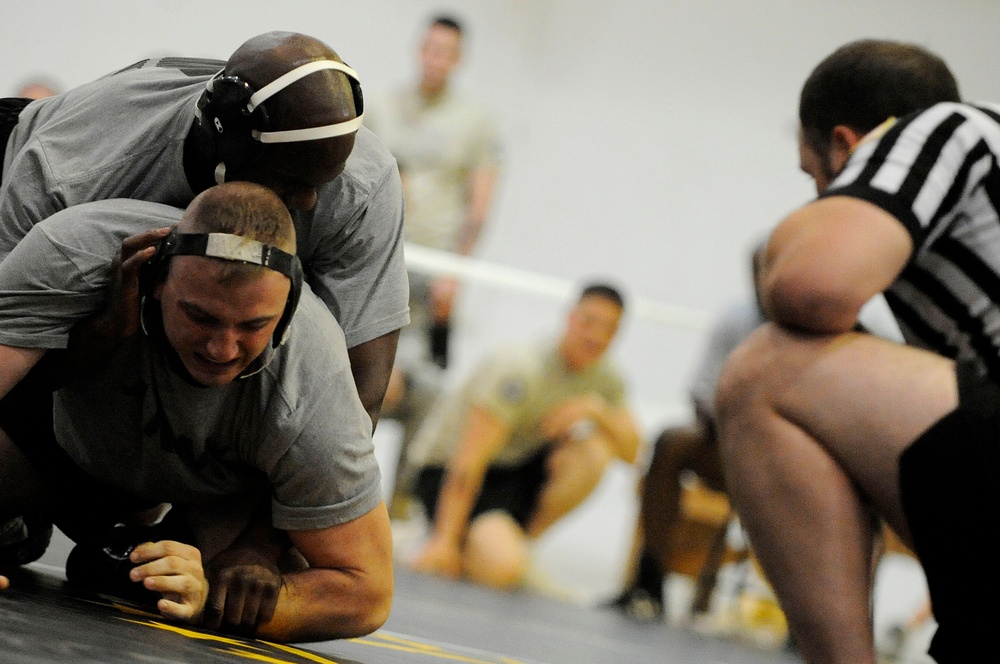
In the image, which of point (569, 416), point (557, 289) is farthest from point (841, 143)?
point (557, 289)

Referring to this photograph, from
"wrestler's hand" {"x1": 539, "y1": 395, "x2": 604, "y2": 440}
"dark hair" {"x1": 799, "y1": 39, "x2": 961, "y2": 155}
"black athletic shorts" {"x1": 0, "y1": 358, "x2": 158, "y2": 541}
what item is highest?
"dark hair" {"x1": 799, "y1": 39, "x2": 961, "y2": 155}

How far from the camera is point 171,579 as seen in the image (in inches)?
63.2

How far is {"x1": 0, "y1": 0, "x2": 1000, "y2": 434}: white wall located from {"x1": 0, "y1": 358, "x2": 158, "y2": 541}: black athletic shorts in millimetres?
5253

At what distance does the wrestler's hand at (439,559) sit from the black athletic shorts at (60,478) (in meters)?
2.88

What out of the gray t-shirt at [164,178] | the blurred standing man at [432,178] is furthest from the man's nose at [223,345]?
the blurred standing man at [432,178]

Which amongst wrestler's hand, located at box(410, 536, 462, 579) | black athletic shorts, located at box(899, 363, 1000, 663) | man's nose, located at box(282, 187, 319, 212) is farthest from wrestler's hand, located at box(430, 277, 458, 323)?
black athletic shorts, located at box(899, 363, 1000, 663)

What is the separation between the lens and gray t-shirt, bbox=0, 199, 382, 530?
1.61 metres

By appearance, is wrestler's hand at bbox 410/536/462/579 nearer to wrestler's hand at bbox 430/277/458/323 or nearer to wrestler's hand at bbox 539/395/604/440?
wrestler's hand at bbox 539/395/604/440

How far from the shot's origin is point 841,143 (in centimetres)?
178

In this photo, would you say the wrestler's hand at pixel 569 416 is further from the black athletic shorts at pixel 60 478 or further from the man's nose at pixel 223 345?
the man's nose at pixel 223 345

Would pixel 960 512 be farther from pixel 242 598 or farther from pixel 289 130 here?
pixel 289 130

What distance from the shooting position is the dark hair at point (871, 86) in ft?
5.73

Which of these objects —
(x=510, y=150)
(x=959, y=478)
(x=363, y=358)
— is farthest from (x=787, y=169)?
(x=959, y=478)

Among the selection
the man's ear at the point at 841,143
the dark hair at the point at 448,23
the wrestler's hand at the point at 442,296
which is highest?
the man's ear at the point at 841,143
